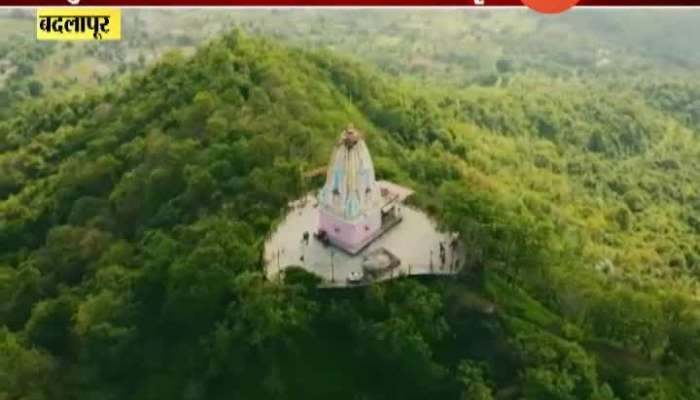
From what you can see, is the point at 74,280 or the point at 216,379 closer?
the point at 216,379

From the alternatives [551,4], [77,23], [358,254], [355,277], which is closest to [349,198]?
[358,254]

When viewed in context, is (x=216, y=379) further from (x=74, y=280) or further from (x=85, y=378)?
(x=74, y=280)

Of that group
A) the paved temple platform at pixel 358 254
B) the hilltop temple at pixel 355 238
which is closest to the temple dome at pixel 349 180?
the hilltop temple at pixel 355 238

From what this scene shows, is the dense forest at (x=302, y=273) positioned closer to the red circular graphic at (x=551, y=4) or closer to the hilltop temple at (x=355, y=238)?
the hilltop temple at (x=355, y=238)

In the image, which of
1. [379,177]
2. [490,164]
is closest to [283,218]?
[379,177]

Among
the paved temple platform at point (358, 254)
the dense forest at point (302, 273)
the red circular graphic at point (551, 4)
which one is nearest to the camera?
the red circular graphic at point (551, 4)

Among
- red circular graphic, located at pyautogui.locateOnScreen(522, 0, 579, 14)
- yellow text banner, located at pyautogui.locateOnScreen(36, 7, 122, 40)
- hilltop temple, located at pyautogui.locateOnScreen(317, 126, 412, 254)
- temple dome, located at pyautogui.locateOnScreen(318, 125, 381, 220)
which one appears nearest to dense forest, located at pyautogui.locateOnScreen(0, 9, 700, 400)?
hilltop temple, located at pyautogui.locateOnScreen(317, 126, 412, 254)
